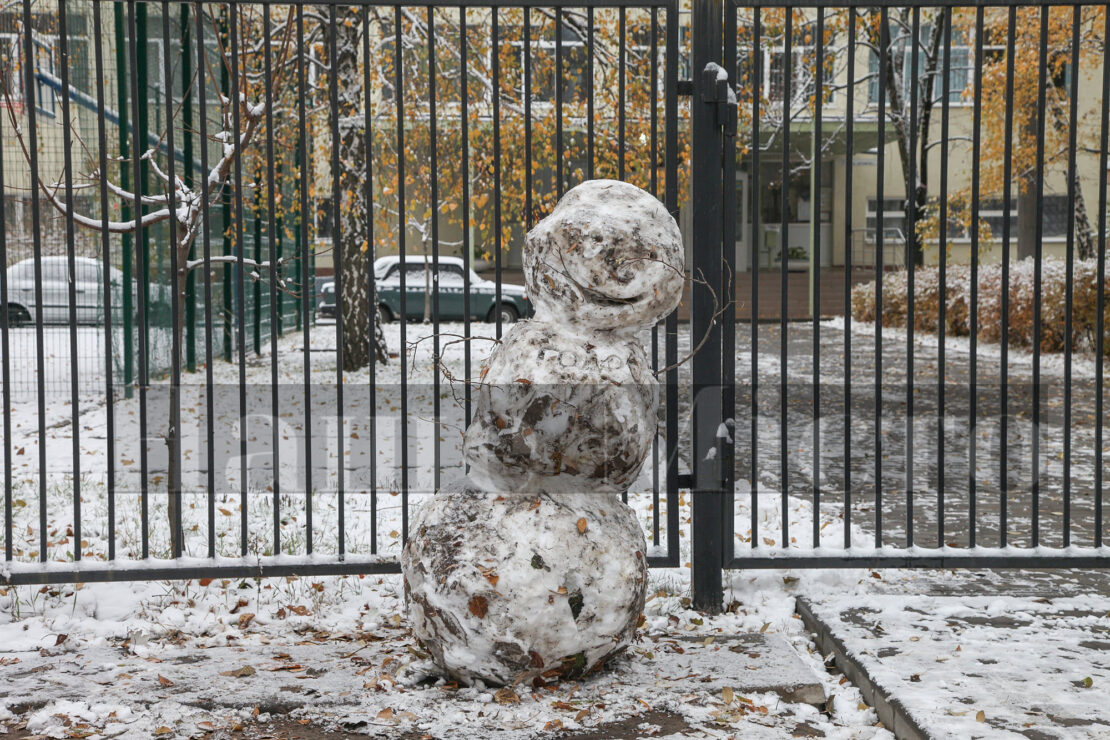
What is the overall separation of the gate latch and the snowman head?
80 cm

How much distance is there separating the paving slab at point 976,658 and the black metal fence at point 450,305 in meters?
0.21

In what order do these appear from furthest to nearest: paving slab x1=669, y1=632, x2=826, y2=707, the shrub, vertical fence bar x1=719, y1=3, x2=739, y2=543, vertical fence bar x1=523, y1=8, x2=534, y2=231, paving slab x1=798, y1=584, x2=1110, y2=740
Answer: the shrub
vertical fence bar x1=719, y1=3, x2=739, y2=543
vertical fence bar x1=523, y1=8, x2=534, y2=231
paving slab x1=669, y1=632, x2=826, y2=707
paving slab x1=798, y1=584, x2=1110, y2=740

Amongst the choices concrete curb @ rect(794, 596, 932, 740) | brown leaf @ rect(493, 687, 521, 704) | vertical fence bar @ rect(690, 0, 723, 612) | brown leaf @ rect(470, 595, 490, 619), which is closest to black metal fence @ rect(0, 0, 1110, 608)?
vertical fence bar @ rect(690, 0, 723, 612)

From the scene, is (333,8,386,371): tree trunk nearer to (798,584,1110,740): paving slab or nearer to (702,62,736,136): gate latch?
(702,62,736,136): gate latch

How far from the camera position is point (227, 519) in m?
5.79

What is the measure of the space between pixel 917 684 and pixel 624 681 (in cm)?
93

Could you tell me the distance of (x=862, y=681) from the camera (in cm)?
341

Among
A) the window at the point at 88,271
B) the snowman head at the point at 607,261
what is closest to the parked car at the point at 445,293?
the window at the point at 88,271

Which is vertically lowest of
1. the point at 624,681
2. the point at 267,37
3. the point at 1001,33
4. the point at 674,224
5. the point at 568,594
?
the point at 624,681

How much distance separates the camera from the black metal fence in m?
4.04

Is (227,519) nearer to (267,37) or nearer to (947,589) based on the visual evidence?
(267,37)

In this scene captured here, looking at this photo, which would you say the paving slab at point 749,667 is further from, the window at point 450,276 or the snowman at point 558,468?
the window at point 450,276

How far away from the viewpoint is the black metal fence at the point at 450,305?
4.04 meters

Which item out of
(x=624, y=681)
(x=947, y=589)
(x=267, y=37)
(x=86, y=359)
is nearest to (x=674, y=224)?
(x=624, y=681)
